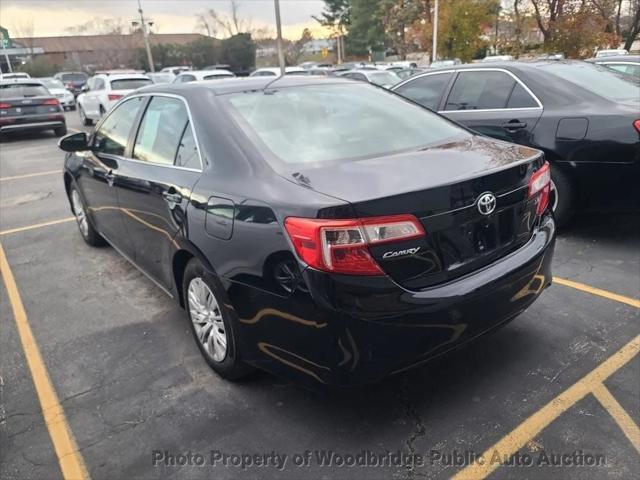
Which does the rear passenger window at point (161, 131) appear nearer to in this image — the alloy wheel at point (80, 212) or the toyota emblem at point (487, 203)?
the toyota emblem at point (487, 203)

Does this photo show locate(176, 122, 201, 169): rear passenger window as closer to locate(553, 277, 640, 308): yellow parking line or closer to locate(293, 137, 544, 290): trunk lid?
locate(293, 137, 544, 290): trunk lid

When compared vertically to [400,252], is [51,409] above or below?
below

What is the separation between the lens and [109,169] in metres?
3.97

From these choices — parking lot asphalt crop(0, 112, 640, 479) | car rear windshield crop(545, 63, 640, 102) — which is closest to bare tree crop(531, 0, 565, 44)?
car rear windshield crop(545, 63, 640, 102)

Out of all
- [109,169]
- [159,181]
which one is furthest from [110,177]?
[159,181]

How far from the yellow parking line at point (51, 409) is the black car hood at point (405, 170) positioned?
1667 mm

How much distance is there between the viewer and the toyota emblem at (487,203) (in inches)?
90.4

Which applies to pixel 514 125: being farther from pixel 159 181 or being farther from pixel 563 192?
pixel 159 181

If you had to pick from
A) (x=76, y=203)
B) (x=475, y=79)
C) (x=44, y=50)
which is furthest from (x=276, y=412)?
(x=44, y=50)

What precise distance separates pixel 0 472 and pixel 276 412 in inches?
50.8

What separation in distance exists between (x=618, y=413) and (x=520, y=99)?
3.31 meters

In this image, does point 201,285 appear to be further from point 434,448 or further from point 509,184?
point 509,184

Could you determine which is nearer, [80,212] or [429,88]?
[80,212]

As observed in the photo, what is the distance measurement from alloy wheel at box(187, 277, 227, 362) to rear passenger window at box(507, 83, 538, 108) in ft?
11.8
